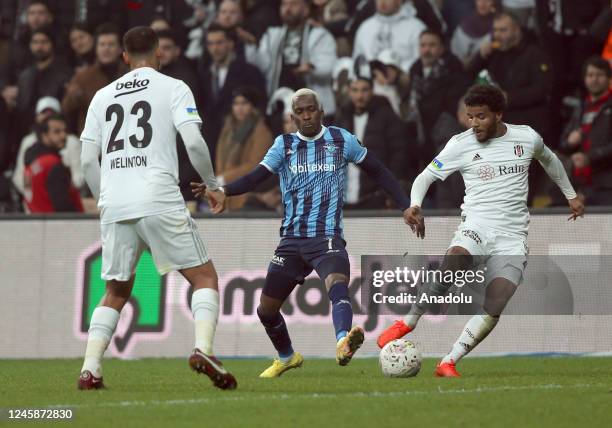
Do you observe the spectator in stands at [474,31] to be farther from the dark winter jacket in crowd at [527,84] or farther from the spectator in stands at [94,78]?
the spectator in stands at [94,78]

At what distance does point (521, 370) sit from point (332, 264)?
2007 millimetres

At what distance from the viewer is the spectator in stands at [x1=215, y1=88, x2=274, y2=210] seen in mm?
14648

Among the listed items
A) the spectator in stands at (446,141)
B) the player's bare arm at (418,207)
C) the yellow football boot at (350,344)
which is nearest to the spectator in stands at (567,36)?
the spectator in stands at (446,141)

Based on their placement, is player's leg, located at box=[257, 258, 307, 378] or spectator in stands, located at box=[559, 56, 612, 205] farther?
spectator in stands, located at box=[559, 56, 612, 205]

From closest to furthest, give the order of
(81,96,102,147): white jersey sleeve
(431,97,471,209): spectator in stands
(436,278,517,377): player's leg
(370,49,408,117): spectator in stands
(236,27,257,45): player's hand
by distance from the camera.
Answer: (81,96,102,147): white jersey sleeve → (436,278,517,377): player's leg → (431,97,471,209): spectator in stands → (370,49,408,117): spectator in stands → (236,27,257,45): player's hand

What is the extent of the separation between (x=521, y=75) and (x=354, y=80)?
6.16 ft

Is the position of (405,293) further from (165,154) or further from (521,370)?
(165,154)

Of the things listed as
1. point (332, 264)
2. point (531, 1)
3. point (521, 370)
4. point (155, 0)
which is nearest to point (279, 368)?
point (332, 264)

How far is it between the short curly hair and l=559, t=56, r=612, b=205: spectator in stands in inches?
150

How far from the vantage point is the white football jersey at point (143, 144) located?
818 cm

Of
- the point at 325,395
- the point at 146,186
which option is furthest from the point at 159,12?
the point at 325,395

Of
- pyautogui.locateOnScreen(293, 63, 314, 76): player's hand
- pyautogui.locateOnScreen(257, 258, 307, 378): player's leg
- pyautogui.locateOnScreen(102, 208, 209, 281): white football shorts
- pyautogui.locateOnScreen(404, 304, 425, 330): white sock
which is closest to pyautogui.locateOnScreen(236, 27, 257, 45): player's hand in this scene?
pyautogui.locateOnScreen(293, 63, 314, 76): player's hand

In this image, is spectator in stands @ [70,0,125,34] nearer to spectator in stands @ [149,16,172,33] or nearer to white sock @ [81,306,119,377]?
spectator in stands @ [149,16,172,33]

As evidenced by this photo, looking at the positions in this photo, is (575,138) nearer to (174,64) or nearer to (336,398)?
(174,64)
